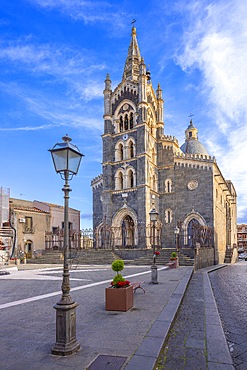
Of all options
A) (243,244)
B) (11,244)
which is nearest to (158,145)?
(11,244)

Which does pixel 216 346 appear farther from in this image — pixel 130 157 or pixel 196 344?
pixel 130 157

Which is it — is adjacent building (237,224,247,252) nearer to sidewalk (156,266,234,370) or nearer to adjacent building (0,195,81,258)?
adjacent building (0,195,81,258)

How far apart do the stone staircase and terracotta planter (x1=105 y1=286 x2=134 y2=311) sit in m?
16.2

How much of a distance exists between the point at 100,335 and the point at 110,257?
22458 mm

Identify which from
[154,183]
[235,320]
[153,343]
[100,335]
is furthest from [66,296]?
[154,183]

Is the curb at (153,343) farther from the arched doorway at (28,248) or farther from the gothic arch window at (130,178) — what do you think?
the arched doorway at (28,248)

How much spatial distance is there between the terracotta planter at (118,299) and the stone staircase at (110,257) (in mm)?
16170

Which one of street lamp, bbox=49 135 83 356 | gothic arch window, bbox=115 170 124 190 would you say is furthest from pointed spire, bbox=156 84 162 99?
street lamp, bbox=49 135 83 356

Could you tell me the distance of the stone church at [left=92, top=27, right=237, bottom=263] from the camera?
105ft

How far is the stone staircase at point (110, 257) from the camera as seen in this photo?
25031 mm

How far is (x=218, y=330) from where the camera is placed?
6203 millimetres

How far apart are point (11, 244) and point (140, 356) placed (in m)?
30.8

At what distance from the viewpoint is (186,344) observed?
5.46 m

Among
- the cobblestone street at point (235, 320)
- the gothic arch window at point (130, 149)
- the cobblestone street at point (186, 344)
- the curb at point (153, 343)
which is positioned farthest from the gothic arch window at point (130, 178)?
the curb at point (153, 343)
